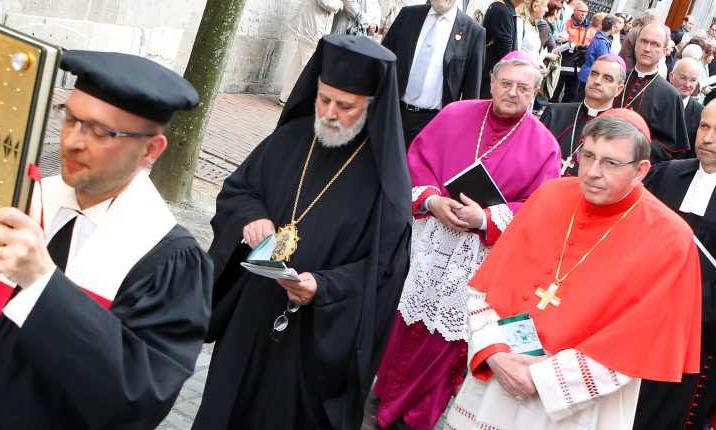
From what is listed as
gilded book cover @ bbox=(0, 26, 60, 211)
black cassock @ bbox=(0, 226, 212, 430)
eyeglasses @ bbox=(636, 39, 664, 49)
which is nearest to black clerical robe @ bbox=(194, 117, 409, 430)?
black cassock @ bbox=(0, 226, 212, 430)

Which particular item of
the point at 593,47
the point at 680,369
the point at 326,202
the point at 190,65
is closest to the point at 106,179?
the point at 326,202

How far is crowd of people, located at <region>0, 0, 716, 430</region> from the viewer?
2.62 metres

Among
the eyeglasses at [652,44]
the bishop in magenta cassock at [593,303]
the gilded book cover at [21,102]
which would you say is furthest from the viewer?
the eyeglasses at [652,44]

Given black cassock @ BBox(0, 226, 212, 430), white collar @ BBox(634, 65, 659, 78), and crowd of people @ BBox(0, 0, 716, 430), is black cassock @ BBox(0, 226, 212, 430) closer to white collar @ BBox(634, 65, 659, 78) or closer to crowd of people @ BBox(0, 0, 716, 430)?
crowd of people @ BBox(0, 0, 716, 430)

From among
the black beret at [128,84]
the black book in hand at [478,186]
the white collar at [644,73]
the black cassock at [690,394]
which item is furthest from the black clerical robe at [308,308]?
the white collar at [644,73]

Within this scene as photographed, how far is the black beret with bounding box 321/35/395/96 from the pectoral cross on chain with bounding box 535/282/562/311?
1.04m

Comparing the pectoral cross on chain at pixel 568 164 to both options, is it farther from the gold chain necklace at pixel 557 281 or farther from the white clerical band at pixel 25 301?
the white clerical band at pixel 25 301

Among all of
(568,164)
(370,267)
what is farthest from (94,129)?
(568,164)

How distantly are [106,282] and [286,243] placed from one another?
1.67 meters

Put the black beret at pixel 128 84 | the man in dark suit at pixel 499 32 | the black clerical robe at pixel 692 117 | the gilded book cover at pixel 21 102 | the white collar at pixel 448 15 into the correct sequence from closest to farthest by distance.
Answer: the gilded book cover at pixel 21 102, the black beret at pixel 128 84, the white collar at pixel 448 15, the black clerical robe at pixel 692 117, the man in dark suit at pixel 499 32

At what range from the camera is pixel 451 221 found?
18.0ft

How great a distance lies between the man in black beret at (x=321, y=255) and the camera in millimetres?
4305

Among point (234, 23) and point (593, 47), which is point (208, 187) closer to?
point (234, 23)

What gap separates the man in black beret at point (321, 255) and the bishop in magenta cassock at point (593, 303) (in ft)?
1.55
